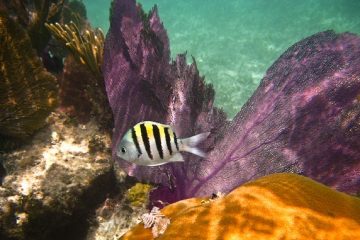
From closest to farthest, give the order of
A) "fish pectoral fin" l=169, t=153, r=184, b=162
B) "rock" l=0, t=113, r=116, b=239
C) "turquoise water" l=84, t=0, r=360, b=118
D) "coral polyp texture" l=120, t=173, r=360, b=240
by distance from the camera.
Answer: "coral polyp texture" l=120, t=173, r=360, b=240, "fish pectoral fin" l=169, t=153, r=184, b=162, "rock" l=0, t=113, r=116, b=239, "turquoise water" l=84, t=0, r=360, b=118

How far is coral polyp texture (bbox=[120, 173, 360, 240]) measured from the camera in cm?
154

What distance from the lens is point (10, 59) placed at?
2795mm

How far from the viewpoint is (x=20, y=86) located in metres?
2.91

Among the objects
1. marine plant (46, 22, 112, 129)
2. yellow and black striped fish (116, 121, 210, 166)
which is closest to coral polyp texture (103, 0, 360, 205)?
marine plant (46, 22, 112, 129)

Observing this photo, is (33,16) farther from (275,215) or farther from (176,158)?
(275,215)

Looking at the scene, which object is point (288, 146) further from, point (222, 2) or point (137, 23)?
point (222, 2)

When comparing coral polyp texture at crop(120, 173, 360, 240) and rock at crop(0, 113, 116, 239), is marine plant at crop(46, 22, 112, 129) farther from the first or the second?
coral polyp texture at crop(120, 173, 360, 240)

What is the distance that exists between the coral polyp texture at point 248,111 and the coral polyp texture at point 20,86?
2.27 feet

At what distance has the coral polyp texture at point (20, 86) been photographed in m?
2.77

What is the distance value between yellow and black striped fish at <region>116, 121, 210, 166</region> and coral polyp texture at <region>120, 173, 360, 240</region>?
637mm

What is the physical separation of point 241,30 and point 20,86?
23.6m

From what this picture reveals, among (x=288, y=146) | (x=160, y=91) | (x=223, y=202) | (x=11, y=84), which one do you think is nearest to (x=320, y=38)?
(x=288, y=146)

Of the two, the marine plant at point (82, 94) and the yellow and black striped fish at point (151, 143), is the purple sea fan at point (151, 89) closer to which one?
the marine plant at point (82, 94)

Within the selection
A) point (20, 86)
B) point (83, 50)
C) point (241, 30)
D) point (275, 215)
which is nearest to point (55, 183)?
point (20, 86)
